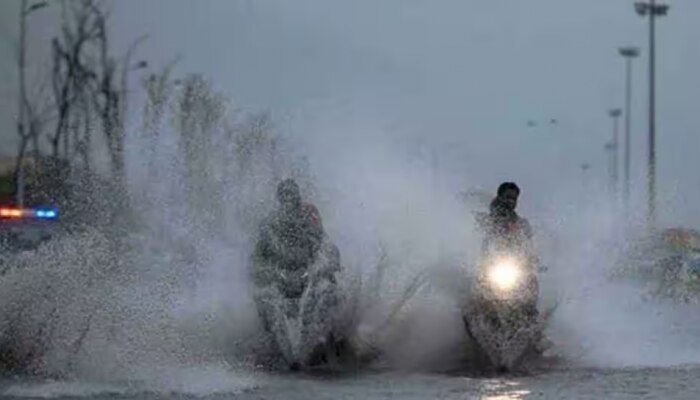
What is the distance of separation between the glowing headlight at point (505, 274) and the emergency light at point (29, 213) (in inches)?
359

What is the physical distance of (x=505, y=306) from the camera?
1284 centimetres

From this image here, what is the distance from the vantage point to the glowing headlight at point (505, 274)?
12922mm

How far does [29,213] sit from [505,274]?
35.8ft

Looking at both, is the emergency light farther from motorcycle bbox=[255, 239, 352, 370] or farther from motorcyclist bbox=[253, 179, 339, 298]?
motorcycle bbox=[255, 239, 352, 370]

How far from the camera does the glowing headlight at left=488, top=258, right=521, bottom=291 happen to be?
12.9m

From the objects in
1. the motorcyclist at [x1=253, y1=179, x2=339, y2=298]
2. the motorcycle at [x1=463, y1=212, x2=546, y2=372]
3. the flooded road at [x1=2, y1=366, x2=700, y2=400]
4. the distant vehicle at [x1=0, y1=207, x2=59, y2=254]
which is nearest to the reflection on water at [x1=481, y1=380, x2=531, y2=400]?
the flooded road at [x1=2, y1=366, x2=700, y2=400]

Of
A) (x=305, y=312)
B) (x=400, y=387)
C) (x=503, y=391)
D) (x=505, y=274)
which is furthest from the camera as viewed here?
(x=505, y=274)

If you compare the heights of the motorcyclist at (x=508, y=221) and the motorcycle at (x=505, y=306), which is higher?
the motorcyclist at (x=508, y=221)

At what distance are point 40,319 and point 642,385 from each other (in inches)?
208

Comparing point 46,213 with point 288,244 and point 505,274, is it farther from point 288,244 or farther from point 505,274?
point 505,274

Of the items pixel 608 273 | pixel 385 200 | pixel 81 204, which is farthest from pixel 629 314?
pixel 81 204

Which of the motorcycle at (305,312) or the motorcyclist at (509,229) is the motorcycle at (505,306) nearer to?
the motorcyclist at (509,229)

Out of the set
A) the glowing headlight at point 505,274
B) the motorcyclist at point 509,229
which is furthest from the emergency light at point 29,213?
the glowing headlight at point 505,274

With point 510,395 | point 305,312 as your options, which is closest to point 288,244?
point 305,312
